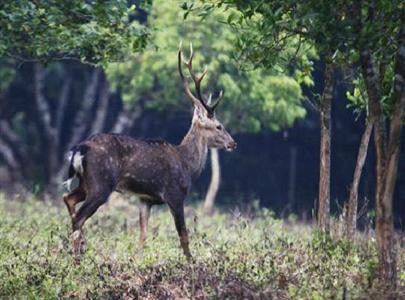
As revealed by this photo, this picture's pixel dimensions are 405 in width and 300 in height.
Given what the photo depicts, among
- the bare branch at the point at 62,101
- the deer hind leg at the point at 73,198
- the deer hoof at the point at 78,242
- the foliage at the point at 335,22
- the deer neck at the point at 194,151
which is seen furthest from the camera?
the bare branch at the point at 62,101

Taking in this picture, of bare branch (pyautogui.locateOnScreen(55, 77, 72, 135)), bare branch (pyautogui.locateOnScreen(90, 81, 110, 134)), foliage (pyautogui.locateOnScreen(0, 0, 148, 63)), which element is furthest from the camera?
bare branch (pyautogui.locateOnScreen(55, 77, 72, 135))

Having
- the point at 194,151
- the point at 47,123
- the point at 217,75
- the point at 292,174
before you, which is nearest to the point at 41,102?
the point at 47,123

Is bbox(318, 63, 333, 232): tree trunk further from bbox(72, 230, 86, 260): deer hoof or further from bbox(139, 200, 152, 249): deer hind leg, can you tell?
bbox(72, 230, 86, 260): deer hoof

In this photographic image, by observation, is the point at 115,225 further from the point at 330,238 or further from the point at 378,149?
the point at 378,149

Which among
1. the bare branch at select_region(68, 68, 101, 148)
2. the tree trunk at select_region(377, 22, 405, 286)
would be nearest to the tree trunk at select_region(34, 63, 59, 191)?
the bare branch at select_region(68, 68, 101, 148)

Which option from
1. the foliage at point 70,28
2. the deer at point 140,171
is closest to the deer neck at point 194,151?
the deer at point 140,171

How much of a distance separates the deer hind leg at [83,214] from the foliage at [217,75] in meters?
8.81

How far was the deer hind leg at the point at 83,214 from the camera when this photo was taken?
39.0ft

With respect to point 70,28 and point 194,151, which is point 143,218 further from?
point 70,28

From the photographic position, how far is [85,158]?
40.9 feet

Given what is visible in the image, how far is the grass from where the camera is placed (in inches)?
362

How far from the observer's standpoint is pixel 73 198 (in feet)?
42.0

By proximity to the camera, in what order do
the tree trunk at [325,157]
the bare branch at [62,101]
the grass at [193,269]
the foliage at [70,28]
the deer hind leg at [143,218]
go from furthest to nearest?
the bare branch at [62,101], the deer hind leg at [143,218], the tree trunk at [325,157], the foliage at [70,28], the grass at [193,269]

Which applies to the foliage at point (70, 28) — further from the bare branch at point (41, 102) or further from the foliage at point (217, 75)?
the bare branch at point (41, 102)
